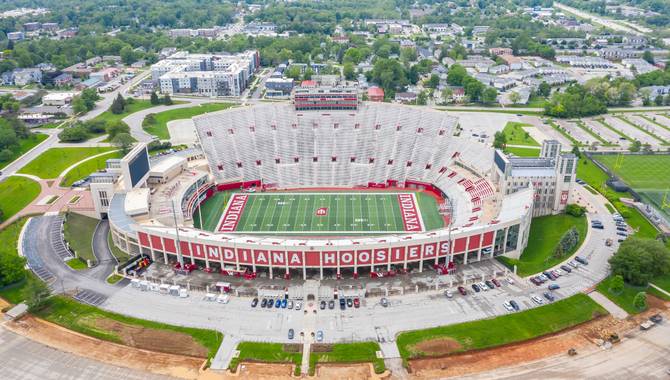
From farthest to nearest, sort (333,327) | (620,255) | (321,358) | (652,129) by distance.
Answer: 1. (652,129)
2. (620,255)
3. (333,327)
4. (321,358)

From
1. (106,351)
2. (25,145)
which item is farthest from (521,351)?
(25,145)

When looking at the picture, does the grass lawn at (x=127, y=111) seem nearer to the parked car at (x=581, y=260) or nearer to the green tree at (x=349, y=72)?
the green tree at (x=349, y=72)

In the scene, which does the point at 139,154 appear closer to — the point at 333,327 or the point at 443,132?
the point at 333,327

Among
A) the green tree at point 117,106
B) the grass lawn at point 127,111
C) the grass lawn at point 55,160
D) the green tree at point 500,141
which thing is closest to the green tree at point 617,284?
the green tree at point 500,141

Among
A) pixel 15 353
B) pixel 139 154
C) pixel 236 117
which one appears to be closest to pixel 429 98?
pixel 236 117

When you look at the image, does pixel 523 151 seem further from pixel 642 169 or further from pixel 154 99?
pixel 154 99

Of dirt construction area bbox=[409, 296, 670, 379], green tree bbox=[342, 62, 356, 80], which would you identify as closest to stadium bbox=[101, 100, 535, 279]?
dirt construction area bbox=[409, 296, 670, 379]
